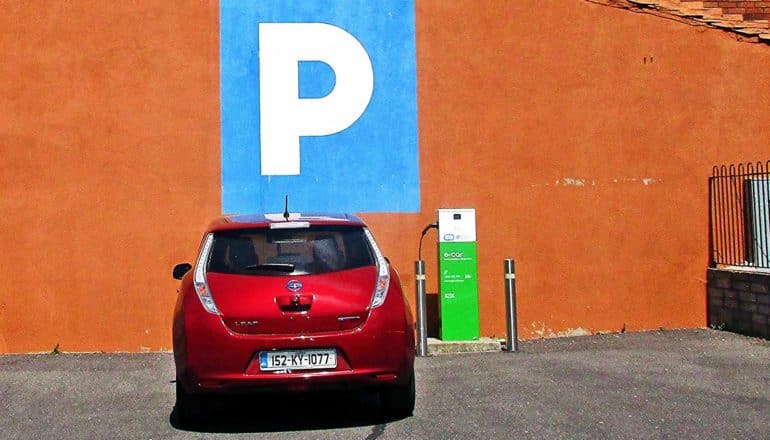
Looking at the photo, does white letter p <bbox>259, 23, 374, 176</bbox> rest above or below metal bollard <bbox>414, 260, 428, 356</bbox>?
above

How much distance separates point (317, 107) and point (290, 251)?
5.48 m

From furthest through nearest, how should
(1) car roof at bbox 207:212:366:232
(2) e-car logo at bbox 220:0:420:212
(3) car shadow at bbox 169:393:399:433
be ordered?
1. (2) e-car logo at bbox 220:0:420:212
2. (1) car roof at bbox 207:212:366:232
3. (3) car shadow at bbox 169:393:399:433

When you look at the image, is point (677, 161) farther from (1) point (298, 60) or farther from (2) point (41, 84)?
(2) point (41, 84)

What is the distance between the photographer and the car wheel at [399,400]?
655 cm

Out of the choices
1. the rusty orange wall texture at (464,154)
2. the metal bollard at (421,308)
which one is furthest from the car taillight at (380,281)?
the rusty orange wall texture at (464,154)

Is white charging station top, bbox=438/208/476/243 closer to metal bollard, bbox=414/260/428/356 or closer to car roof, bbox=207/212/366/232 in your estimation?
metal bollard, bbox=414/260/428/356

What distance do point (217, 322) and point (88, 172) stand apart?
5998 mm

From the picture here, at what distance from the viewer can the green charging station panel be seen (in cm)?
1095

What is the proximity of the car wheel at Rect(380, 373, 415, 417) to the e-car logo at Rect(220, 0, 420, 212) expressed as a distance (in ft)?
16.8

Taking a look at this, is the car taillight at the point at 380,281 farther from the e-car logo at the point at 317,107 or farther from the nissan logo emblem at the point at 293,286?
the e-car logo at the point at 317,107

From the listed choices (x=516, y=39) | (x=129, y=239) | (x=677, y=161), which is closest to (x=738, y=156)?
(x=677, y=161)

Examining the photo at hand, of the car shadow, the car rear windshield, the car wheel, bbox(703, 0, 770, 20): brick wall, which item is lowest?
the car shadow

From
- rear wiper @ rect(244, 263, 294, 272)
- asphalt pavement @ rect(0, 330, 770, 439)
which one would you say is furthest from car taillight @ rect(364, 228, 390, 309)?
asphalt pavement @ rect(0, 330, 770, 439)

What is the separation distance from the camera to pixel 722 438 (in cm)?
602
